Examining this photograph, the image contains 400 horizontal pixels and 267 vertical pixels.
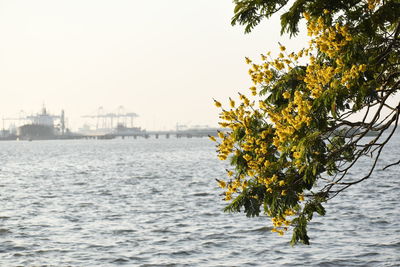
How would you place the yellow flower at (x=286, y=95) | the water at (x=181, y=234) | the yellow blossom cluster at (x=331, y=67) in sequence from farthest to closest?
1. the water at (x=181, y=234)
2. the yellow flower at (x=286, y=95)
3. the yellow blossom cluster at (x=331, y=67)

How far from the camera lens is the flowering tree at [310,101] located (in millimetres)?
10109

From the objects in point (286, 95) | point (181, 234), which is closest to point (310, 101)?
point (286, 95)

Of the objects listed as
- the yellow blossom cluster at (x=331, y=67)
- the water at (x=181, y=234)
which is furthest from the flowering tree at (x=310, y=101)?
the water at (x=181, y=234)

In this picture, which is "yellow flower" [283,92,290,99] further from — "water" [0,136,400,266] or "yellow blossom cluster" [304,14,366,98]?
"water" [0,136,400,266]

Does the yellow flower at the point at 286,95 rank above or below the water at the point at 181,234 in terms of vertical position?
above

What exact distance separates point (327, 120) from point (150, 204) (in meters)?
29.5

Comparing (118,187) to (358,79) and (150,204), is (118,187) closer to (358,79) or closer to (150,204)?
(150,204)

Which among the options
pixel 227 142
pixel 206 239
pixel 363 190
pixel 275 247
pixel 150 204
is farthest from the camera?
pixel 363 190

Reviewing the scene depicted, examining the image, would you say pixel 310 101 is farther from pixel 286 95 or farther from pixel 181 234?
pixel 181 234

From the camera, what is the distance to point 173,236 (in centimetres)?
2603

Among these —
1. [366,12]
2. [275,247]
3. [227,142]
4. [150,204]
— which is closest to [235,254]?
[275,247]

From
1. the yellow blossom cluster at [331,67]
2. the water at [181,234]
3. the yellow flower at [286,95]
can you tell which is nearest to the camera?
the yellow blossom cluster at [331,67]

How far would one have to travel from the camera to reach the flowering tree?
10109 mm

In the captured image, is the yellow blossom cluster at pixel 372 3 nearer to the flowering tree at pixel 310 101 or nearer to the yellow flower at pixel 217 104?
the flowering tree at pixel 310 101
